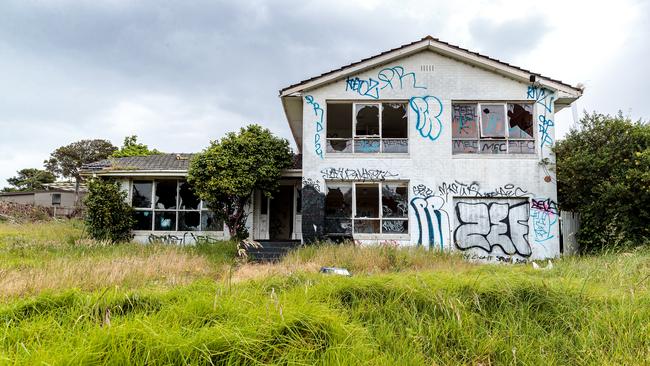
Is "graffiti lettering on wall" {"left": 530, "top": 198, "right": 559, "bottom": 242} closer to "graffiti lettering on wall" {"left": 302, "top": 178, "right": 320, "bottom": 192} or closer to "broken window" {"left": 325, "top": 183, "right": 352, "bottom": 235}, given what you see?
"broken window" {"left": 325, "top": 183, "right": 352, "bottom": 235}

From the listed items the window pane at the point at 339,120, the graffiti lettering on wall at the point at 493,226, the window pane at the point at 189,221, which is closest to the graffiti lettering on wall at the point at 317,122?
the window pane at the point at 339,120

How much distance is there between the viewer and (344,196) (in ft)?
42.5

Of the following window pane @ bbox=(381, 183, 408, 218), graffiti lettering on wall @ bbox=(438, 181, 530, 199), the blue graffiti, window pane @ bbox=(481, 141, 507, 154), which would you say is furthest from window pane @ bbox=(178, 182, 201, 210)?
window pane @ bbox=(481, 141, 507, 154)

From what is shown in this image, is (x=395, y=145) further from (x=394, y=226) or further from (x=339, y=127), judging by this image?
(x=394, y=226)

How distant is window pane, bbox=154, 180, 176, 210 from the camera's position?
1464 cm

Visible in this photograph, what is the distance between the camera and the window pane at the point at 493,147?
12609mm

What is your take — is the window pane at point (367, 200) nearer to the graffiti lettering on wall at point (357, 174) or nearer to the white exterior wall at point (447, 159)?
the graffiti lettering on wall at point (357, 174)

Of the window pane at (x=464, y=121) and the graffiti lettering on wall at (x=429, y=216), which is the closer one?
the graffiti lettering on wall at (x=429, y=216)

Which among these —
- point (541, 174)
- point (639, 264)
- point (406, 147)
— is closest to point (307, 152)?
point (406, 147)

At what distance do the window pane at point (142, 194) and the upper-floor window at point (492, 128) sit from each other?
11847mm

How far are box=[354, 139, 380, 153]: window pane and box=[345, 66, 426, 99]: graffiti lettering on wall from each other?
1.60 meters

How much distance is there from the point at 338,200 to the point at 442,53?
21.0ft

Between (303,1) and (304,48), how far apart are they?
5.24 meters

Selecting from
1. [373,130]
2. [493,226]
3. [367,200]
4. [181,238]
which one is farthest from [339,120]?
[181,238]
